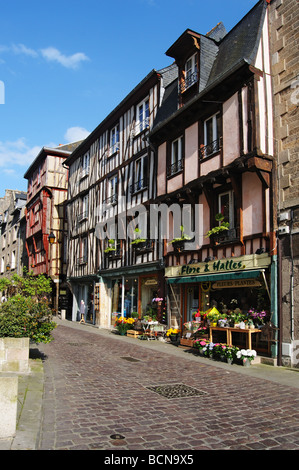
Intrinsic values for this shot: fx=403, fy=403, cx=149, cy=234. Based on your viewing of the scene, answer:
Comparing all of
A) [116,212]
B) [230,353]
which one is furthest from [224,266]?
[116,212]

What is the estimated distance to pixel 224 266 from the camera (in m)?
11.3

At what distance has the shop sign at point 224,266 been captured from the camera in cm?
1005

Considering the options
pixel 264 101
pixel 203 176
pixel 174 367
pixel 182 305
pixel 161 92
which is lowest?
pixel 174 367

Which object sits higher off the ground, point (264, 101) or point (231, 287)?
point (264, 101)

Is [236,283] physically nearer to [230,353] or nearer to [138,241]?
[230,353]

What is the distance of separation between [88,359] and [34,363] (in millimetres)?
1612

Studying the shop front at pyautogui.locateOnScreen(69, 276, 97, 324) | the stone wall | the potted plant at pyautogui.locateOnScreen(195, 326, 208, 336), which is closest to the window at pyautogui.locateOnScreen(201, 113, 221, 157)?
the stone wall

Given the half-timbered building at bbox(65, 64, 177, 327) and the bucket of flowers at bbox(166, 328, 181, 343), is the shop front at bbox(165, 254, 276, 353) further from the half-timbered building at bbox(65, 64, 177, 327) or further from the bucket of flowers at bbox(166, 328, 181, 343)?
the half-timbered building at bbox(65, 64, 177, 327)

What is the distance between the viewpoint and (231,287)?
11.5 metres

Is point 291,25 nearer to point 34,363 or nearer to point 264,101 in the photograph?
point 264,101

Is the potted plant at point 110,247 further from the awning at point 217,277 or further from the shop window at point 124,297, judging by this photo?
the awning at point 217,277

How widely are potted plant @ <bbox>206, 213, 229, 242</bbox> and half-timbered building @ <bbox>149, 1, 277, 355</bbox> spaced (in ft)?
0.11

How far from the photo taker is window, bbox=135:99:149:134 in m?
17.3
